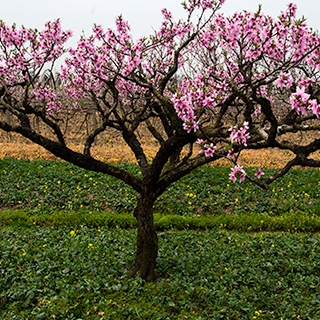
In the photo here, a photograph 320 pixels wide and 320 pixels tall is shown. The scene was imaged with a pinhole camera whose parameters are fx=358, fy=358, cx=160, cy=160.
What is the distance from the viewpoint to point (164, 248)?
720 centimetres

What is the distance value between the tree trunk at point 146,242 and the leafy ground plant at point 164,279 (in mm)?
235

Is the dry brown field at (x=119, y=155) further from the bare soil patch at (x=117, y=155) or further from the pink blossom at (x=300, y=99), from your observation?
the pink blossom at (x=300, y=99)

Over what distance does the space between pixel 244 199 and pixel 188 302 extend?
20.9ft

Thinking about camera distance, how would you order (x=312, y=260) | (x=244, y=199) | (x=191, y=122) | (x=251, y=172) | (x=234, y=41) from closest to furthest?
(x=191, y=122) → (x=234, y=41) → (x=312, y=260) → (x=244, y=199) → (x=251, y=172)

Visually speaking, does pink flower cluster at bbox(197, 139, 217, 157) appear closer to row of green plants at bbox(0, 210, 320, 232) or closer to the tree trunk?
the tree trunk

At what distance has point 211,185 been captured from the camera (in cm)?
1207

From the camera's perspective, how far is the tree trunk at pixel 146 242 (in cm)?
564

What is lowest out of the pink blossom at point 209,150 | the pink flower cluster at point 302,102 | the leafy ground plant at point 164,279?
the leafy ground plant at point 164,279

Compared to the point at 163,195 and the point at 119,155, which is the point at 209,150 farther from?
the point at 119,155

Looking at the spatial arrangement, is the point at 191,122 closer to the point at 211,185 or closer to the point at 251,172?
the point at 211,185

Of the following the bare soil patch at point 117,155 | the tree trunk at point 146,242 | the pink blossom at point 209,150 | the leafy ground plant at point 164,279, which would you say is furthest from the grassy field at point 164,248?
the bare soil patch at point 117,155

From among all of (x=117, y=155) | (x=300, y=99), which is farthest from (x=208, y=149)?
(x=117, y=155)

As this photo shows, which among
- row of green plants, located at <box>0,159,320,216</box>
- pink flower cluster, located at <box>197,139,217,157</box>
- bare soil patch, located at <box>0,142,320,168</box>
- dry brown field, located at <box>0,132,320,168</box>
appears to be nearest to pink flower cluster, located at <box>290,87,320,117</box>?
pink flower cluster, located at <box>197,139,217,157</box>

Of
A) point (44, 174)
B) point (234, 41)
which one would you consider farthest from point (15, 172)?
point (234, 41)
